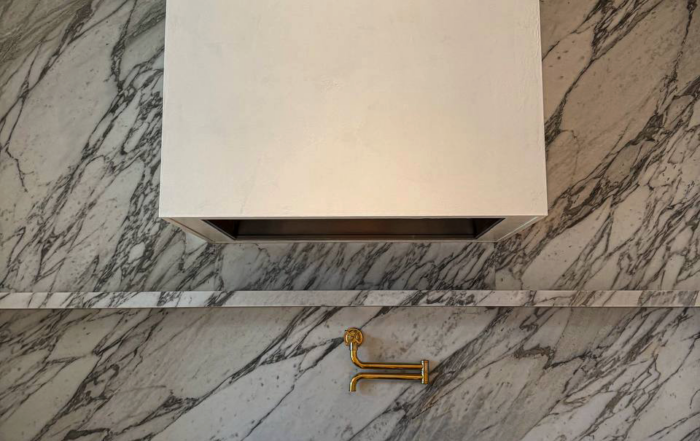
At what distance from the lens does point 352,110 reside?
1.17 m

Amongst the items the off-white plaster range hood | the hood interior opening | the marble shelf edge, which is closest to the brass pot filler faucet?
the marble shelf edge

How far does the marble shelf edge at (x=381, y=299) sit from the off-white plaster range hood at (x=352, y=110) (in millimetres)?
337

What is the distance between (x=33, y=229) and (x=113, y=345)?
1.38 feet

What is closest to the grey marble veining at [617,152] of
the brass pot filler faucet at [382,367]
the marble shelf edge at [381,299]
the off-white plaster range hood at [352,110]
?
the marble shelf edge at [381,299]

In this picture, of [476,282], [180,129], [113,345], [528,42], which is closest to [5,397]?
[113,345]

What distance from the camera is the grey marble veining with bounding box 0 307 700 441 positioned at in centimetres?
152

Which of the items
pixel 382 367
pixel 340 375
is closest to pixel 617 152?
pixel 382 367

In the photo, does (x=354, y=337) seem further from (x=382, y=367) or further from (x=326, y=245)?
(x=326, y=245)

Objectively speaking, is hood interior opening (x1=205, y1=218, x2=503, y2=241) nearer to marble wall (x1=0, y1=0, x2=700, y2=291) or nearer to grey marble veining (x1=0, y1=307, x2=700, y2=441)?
marble wall (x1=0, y1=0, x2=700, y2=291)

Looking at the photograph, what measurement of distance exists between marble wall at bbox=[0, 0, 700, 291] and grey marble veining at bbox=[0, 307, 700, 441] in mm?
104

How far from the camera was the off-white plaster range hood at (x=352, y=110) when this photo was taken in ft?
3.80

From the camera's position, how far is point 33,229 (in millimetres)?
1586

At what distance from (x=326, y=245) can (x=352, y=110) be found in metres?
0.52

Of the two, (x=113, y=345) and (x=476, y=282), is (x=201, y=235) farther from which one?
(x=476, y=282)
